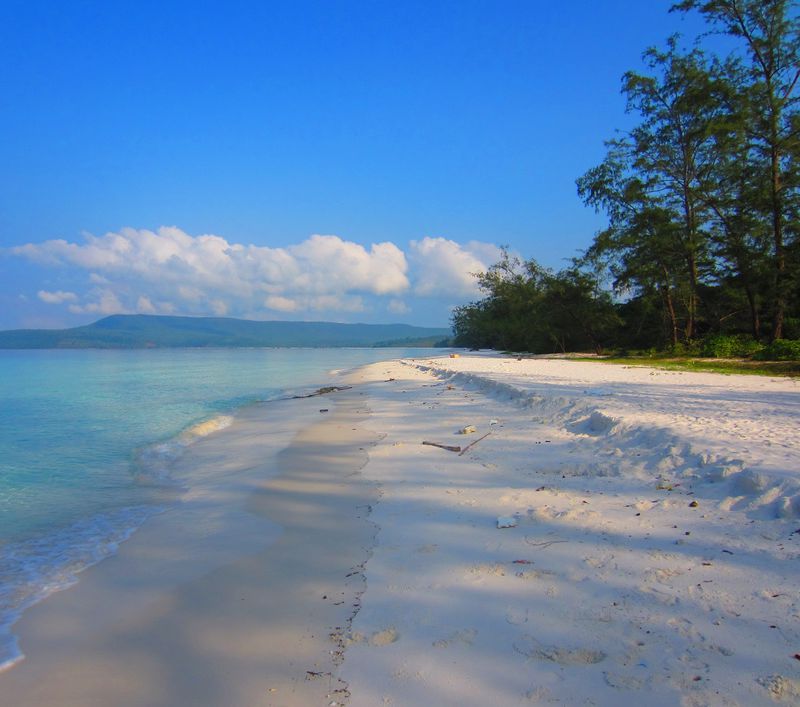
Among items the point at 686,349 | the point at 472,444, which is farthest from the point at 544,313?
the point at 472,444

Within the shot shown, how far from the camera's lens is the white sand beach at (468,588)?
254cm

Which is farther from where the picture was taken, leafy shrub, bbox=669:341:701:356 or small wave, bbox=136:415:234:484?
leafy shrub, bbox=669:341:701:356

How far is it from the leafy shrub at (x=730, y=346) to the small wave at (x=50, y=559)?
24609 mm

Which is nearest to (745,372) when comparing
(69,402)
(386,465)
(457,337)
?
(386,465)

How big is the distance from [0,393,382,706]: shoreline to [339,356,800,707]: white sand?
1.03 feet

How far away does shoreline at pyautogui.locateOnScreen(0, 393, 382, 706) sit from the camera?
109 inches

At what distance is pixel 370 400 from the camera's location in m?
16.5

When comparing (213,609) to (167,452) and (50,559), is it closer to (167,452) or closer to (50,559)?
(50,559)

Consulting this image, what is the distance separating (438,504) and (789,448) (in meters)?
4.01

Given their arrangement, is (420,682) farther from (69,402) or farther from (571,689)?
(69,402)

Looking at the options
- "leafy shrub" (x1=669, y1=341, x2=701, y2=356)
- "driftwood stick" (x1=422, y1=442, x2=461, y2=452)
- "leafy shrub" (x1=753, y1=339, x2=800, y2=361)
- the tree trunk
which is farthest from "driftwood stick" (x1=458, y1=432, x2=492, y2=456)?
"leafy shrub" (x1=669, y1=341, x2=701, y2=356)

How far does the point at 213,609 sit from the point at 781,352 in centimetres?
2321

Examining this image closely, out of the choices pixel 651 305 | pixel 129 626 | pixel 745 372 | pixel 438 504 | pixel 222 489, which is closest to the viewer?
pixel 129 626

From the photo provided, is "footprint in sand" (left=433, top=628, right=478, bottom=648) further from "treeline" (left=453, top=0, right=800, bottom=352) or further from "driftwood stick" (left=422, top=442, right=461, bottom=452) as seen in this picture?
"treeline" (left=453, top=0, right=800, bottom=352)
